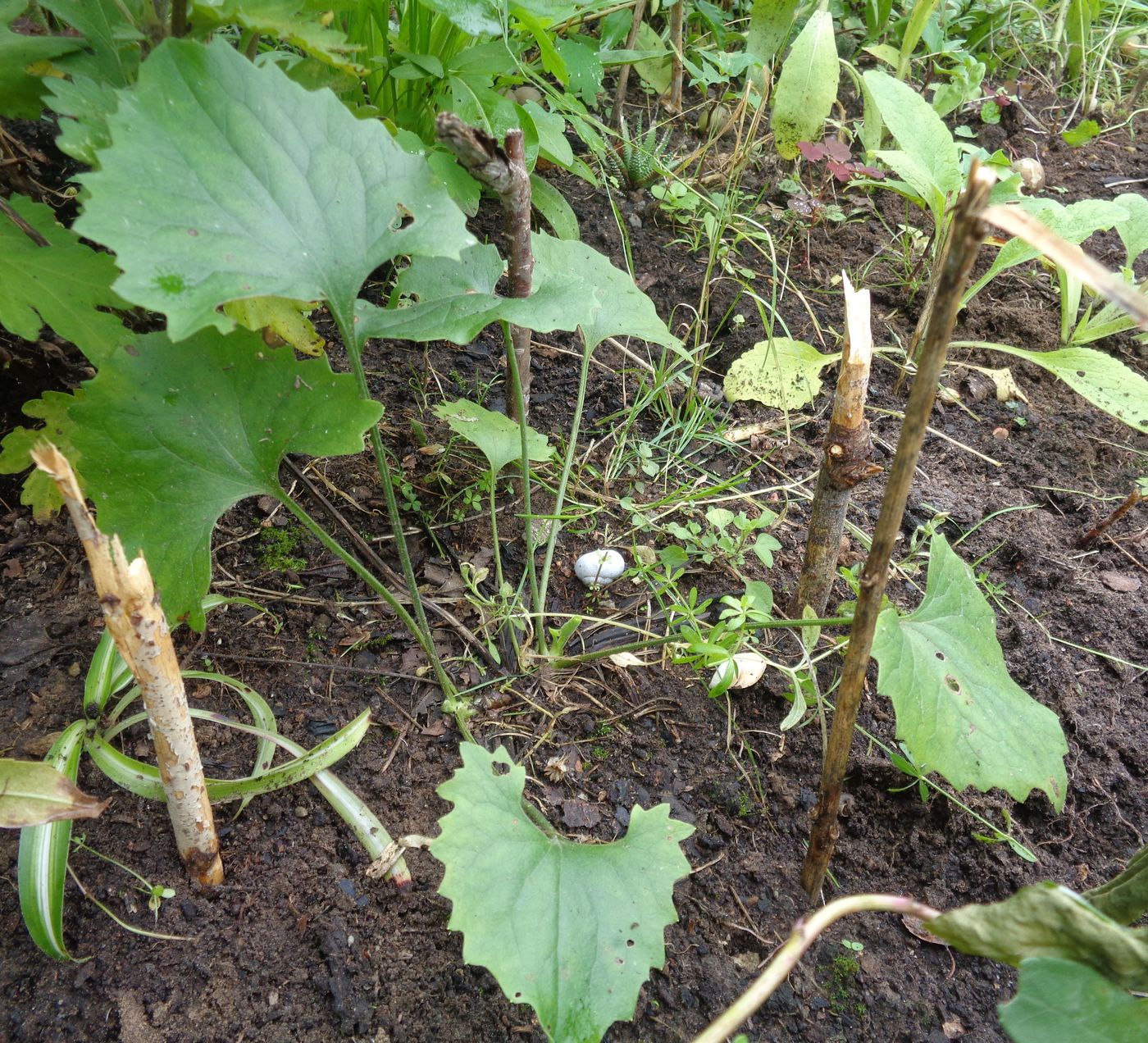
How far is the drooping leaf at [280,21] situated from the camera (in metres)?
1.06

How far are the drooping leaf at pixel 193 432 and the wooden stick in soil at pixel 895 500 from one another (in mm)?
653

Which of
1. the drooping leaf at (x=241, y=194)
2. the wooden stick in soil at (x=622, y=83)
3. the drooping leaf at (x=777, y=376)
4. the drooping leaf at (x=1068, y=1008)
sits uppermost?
the drooping leaf at (x=241, y=194)

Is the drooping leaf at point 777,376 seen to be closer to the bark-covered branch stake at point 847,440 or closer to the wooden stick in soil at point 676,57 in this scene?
the bark-covered branch stake at point 847,440

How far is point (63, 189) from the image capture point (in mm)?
1687

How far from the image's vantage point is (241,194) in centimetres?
104

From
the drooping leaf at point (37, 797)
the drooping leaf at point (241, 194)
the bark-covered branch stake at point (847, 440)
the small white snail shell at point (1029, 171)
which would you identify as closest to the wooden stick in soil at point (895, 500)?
the bark-covered branch stake at point (847, 440)

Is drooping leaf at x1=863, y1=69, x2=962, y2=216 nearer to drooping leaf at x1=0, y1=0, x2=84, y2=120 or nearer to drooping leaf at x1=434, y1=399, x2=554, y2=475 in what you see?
drooping leaf at x1=434, y1=399, x2=554, y2=475

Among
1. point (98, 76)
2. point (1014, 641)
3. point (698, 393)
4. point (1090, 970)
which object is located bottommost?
point (1014, 641)

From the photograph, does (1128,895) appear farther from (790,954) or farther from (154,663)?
(154,663)

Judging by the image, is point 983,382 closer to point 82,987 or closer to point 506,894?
point 506,894

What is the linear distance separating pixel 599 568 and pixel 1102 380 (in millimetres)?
1175

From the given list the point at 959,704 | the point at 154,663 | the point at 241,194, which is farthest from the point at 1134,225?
the point at 154,663

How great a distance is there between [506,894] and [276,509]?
3.00 feet

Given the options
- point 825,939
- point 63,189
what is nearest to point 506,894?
point 825,939
